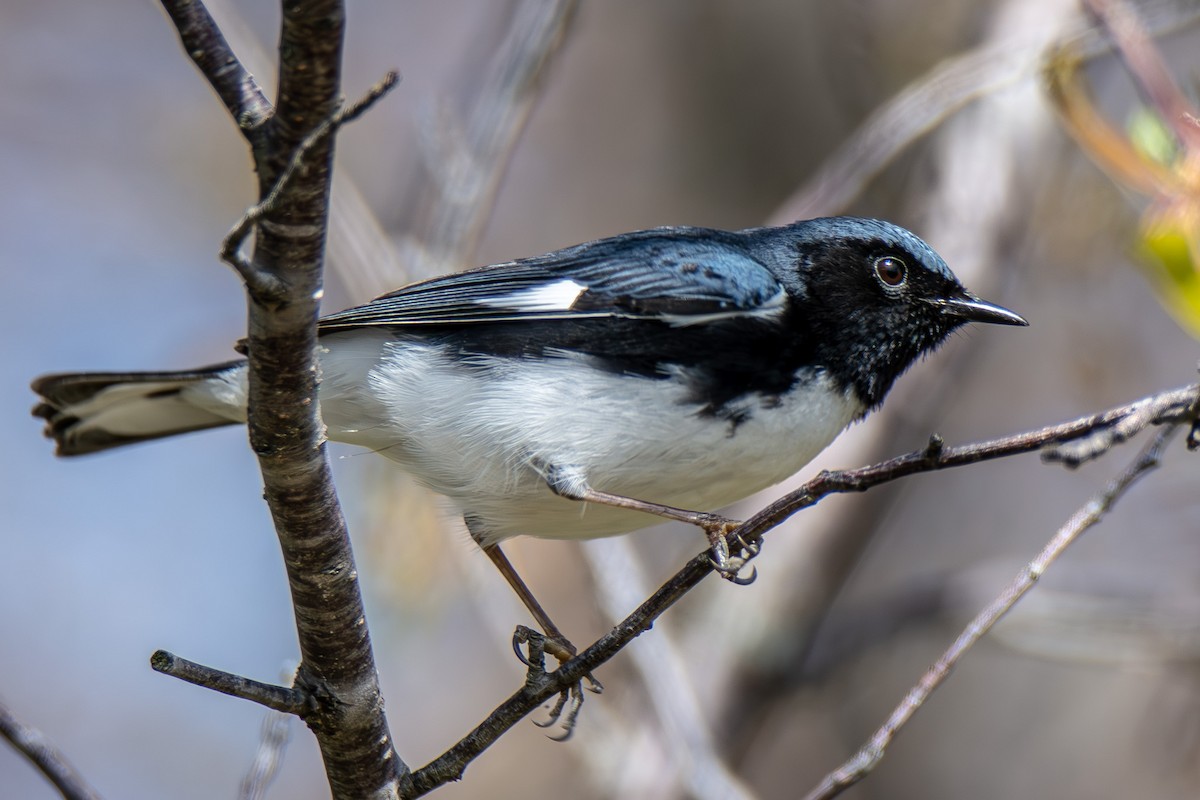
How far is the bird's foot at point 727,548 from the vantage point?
2510 mm

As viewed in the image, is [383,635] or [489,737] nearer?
[489,737]

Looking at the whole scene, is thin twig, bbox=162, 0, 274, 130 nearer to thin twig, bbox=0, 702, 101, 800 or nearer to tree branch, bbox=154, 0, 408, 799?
tree branch, bbox=154, 0, 408, 799

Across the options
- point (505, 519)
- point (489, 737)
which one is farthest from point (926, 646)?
point (489, 737)

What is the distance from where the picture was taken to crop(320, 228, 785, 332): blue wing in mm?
3061

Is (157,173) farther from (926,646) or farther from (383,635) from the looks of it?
(926,646)

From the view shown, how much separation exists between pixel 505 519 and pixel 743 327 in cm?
87

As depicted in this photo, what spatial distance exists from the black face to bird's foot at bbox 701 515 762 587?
0.61 m

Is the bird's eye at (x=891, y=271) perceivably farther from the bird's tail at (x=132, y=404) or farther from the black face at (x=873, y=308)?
the bird's tail at (x=132, y=404)

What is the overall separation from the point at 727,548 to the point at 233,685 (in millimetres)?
1084

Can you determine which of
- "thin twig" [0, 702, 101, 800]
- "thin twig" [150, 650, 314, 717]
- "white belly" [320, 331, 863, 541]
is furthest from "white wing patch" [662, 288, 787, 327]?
"thin twig" [0, 702, 101, 800]

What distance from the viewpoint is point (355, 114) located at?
1.60 m

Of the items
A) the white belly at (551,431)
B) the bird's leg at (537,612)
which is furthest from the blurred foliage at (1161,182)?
the bird's leg at (537,612)

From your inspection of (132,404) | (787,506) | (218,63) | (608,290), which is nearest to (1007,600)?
(787,506)

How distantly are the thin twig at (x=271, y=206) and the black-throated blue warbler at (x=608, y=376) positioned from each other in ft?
3.96
